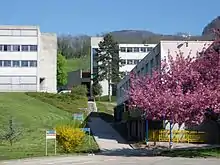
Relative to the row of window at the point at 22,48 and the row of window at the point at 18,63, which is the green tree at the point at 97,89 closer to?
the row of window at the point at 18,63

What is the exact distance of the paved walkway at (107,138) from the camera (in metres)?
40.7

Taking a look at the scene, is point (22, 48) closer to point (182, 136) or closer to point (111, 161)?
point (182, 136)

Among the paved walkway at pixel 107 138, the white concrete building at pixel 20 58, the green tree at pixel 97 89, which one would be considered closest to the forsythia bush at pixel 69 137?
the paved walkway at pixel 107 138

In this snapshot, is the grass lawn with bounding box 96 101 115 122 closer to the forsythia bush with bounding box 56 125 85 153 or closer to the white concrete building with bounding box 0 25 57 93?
the white concrete building with bounding box 0 25 57 93

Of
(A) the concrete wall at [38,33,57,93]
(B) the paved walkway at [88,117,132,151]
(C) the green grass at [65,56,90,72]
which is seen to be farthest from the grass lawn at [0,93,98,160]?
(C) the green grass at [65,56,90,72]

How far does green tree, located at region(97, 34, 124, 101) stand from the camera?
373 feet

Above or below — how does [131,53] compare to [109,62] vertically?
above

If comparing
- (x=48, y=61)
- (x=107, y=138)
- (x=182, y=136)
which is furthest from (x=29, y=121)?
(x=48, y=61)

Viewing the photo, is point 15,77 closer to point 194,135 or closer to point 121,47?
point 121,47

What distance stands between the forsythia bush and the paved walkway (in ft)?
14.7

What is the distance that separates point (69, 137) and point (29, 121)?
29.4 metres

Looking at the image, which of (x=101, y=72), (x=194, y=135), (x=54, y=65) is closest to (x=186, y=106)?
(x=194, y=135)

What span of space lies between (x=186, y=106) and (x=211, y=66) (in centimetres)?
325

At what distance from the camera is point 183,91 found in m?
29.9
